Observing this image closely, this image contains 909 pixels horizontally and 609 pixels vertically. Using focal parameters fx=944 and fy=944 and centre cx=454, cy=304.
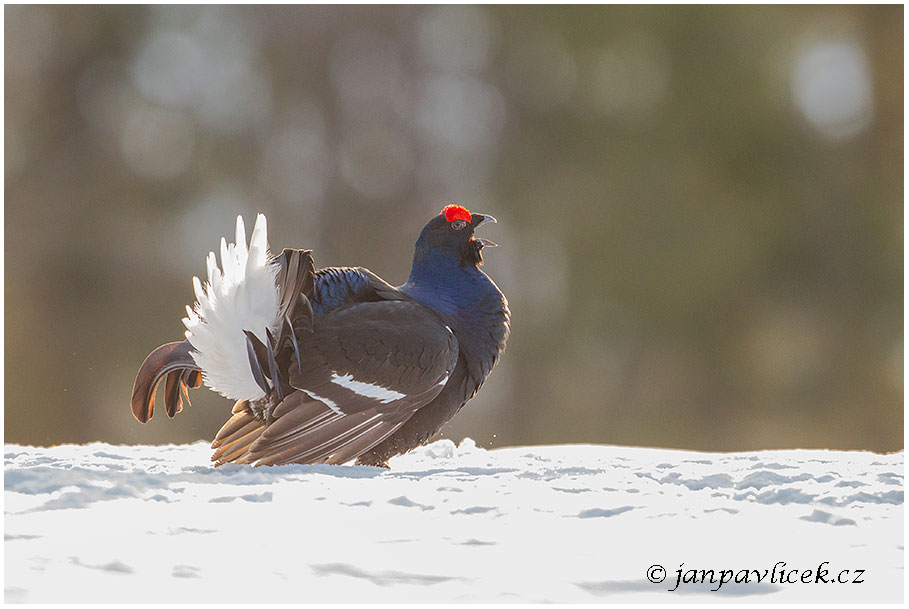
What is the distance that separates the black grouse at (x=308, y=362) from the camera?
2.69m

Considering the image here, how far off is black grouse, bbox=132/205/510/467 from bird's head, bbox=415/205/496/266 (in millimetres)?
319

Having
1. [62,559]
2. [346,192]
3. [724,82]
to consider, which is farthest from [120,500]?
[724,82]

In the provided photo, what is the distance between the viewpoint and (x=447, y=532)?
1866 mm

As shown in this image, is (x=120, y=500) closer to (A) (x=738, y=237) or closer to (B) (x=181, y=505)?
(B) (x=181, y=505)

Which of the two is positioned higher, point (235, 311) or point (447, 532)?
point (235, 311)

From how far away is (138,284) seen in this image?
7.67 metres

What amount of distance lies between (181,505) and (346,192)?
19.6 ft

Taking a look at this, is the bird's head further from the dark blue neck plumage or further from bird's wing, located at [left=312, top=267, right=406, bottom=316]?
bird's wing, located at [left=312, top=267, right=406, bottom=316]

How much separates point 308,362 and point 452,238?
758mm

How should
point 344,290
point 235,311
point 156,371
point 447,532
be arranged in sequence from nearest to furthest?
point 447,532 < point 235,311 < point 156,371 < point 344,290

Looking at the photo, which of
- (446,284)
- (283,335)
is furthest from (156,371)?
(446,284)

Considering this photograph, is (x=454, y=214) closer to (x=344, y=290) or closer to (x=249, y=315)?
(x=344, y=290)

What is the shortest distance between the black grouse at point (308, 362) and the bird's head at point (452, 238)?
12.6 inches

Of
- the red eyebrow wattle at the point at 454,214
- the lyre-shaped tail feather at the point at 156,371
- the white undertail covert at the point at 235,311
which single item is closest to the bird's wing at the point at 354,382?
the white undertail covert at the point at 235,311
